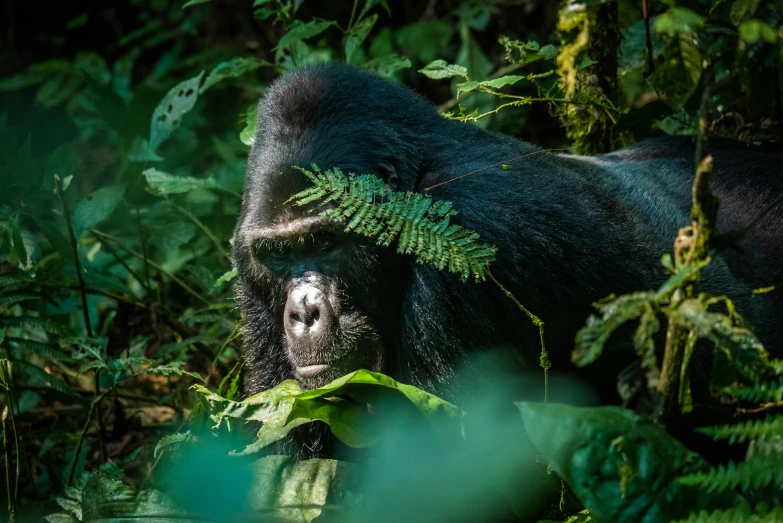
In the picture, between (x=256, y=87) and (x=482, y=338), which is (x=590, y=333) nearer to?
(x=482, y=338)

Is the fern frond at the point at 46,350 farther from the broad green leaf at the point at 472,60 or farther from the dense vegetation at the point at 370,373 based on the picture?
the broad green leaf at the point at 472,60

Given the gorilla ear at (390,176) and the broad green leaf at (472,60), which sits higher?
the broad green leaf at (472,60)

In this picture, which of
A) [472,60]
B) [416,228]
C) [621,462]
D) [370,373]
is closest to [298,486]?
[370,373]

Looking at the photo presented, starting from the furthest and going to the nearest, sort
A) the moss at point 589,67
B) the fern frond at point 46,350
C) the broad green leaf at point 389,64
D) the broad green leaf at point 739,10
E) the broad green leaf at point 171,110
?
the broad green leaf at point 171,110
the broad green leaf at point 389,64
the moss at point 589,67
the fern frond at point 46,350
the broad green leaf at point 739,10

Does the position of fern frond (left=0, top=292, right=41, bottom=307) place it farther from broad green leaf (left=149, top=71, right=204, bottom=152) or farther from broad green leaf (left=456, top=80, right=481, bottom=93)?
broad green leaf (left=456, top=80, right=481, bottom=93)

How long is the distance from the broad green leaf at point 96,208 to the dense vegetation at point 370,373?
0.05 feet

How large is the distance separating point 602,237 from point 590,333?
55.3 inches

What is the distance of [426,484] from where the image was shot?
2.64 meters

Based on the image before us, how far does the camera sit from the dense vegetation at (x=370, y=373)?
6.19 feet

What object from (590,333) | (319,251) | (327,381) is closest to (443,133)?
(319,251)

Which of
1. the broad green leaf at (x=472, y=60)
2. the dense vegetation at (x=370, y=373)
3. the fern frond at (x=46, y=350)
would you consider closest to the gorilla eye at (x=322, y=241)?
the dense vegetation at (x=370, y=373)

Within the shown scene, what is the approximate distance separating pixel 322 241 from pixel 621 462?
1.58 meters

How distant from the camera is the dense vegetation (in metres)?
1.89

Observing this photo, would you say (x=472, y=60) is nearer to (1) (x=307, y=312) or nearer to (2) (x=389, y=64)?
(2) (x=389, y=64)
